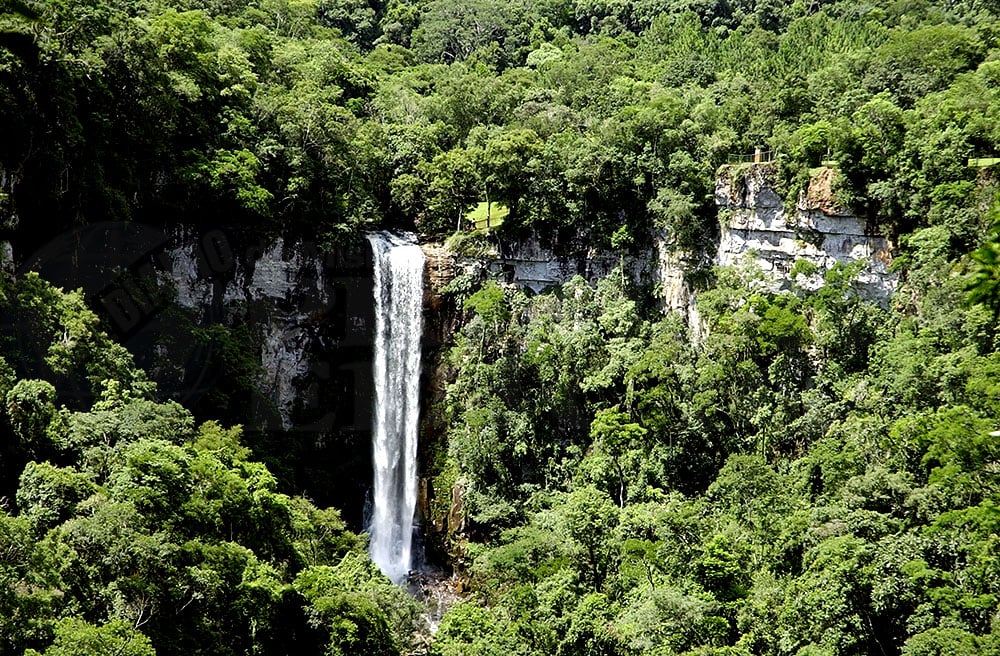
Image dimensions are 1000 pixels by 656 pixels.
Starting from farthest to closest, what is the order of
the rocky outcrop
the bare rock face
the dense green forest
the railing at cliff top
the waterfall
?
the rocky outcrop → the waterfall → the railing at cliff top → the bare rock face → the dense green forest

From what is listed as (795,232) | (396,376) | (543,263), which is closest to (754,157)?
(795,232)

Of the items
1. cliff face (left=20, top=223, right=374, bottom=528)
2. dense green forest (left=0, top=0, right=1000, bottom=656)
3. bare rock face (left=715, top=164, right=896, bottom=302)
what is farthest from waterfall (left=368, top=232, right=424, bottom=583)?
bare rock face (left=715, top=164, right=896, bottom=302)

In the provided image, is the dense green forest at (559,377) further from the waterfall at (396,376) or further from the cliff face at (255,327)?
the waterfall at (396,376)

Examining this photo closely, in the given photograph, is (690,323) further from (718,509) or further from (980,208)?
(980,208)

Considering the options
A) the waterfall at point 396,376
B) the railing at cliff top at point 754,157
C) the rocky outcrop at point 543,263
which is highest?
the railing at cliff top at point 754,157

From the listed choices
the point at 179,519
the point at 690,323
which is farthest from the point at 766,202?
the point at 179,519

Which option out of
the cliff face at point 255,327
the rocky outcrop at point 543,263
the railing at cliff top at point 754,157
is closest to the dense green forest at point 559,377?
the railing at cliff top at point 754,157

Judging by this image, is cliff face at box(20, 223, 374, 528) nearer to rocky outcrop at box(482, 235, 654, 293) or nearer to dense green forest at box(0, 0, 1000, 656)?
dense green forest at box(0, 0, 1000, 656)
